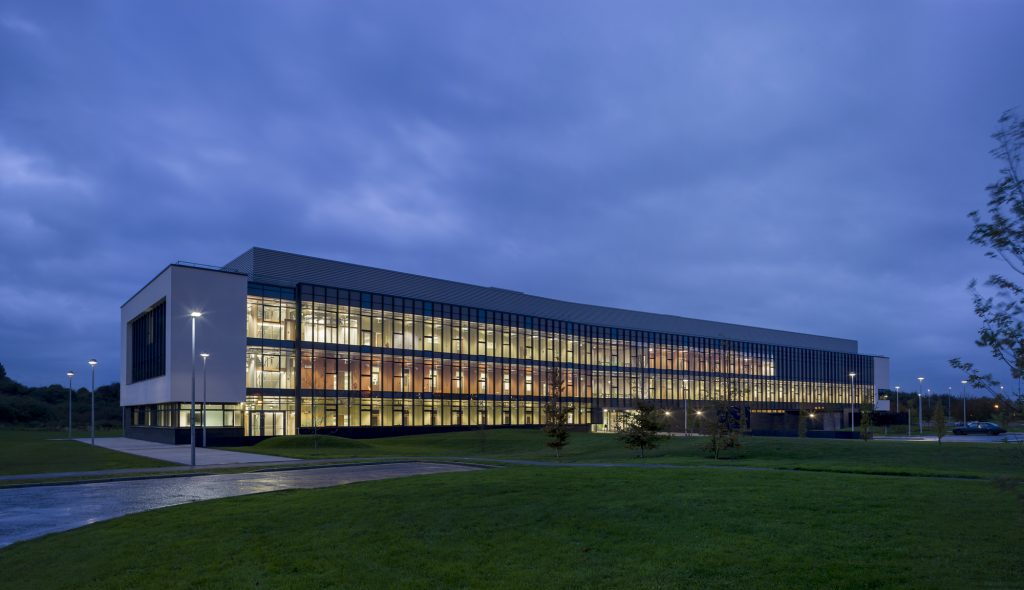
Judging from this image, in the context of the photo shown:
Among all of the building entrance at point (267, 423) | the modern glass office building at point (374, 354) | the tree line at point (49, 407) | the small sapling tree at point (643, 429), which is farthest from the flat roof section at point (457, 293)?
the tree line at point (49, 407)

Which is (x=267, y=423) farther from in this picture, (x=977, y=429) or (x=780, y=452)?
(x=977, y=429)

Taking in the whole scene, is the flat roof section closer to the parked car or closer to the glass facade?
the glass facade

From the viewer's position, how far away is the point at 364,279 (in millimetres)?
79438

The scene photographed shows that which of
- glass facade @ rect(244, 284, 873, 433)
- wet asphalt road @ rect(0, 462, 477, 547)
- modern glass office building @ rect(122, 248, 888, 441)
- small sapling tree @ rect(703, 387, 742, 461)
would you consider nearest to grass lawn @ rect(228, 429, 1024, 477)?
small sapling tree @ rect(703, 387, 742, 461)

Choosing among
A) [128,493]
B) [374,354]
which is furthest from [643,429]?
[374,354]

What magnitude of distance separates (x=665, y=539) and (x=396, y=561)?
496 cm

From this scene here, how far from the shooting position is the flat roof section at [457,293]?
72.7 m

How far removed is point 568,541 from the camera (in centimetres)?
1312

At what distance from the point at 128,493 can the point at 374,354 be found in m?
52.7

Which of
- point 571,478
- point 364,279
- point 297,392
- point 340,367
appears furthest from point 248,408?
point 571,478

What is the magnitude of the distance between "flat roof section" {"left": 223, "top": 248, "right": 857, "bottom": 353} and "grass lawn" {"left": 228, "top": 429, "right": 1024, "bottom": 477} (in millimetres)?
19558

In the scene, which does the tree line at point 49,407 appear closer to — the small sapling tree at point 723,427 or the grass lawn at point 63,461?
the grass lawn at point 63,461

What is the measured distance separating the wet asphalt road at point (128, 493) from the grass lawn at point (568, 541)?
9.14 feet

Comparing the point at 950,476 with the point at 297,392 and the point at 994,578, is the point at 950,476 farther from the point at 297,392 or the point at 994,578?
the point at 297,392
